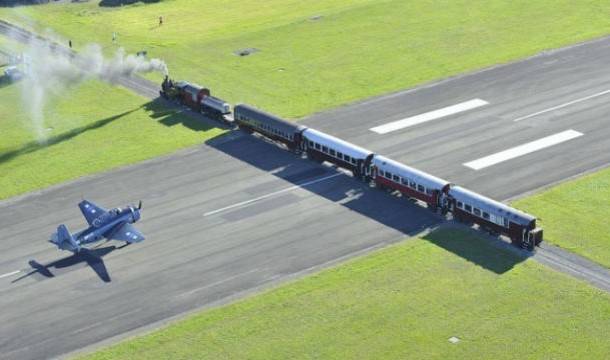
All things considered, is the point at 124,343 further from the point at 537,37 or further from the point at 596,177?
the point at 537,37

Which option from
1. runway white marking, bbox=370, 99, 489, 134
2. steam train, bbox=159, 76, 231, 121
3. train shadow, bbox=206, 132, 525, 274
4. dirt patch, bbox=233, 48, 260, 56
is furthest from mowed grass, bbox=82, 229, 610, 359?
dirt patch, bbox=233, 48, 260, 56

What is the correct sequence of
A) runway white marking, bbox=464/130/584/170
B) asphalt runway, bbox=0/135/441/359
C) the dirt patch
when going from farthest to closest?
the dirt patch → runway white marking, bbox=464/130/584/170 → asphalt runway, bbox=0/135/441/359

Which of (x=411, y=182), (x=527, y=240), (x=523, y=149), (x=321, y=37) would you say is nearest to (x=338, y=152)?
(x=411, y=182)

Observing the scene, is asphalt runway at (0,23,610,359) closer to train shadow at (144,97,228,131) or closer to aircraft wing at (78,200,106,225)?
aircraft wing at (78,200,106,225)

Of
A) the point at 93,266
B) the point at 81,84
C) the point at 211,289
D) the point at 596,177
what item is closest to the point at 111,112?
the point at 81,84

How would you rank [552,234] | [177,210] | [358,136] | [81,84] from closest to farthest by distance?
[552,234], [177,210], [358,136], [81,84]

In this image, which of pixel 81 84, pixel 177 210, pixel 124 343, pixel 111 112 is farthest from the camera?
pixel 81 84
